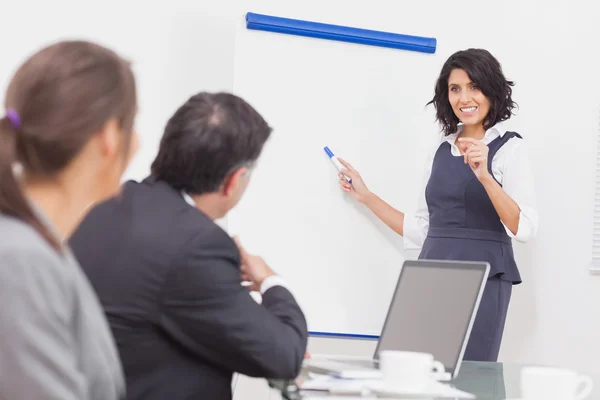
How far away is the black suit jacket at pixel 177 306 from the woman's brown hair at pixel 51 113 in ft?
1.42

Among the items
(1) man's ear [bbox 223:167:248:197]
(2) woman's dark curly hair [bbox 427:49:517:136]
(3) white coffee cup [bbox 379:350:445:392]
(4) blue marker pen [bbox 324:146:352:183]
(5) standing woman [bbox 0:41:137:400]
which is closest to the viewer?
(5) standing woman [bbox 0:41:137:400]

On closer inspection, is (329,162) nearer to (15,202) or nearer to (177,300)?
(177,300)

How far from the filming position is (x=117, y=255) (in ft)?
4.66

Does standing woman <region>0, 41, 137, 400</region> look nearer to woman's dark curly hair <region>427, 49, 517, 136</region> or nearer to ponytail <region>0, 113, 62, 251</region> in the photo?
ponytail <region>0, 113, 62, 251</region>

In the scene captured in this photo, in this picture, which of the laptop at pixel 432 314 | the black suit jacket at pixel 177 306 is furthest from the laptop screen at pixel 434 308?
the black suit jacket at pixel 177 306

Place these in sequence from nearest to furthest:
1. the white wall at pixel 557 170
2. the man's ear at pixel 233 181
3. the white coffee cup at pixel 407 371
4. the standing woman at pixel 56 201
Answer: the standing woman at pixel 56 201 → the white coffee cup at pixel 407 371 → the man's ear at pixel 233 181 → the white wall at pixel 557 170

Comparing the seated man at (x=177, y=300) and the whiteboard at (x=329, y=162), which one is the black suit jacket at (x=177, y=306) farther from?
the whiteboard at (x=329, y=162)

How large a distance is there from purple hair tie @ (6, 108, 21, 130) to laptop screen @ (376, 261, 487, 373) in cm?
104

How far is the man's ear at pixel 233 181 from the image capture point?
5.17 ft

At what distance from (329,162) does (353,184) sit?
115mm

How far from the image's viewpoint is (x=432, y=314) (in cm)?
176

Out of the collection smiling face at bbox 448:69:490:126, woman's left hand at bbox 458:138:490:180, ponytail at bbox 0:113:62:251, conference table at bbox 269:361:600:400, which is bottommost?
conference table at bbox 269:361:600:400

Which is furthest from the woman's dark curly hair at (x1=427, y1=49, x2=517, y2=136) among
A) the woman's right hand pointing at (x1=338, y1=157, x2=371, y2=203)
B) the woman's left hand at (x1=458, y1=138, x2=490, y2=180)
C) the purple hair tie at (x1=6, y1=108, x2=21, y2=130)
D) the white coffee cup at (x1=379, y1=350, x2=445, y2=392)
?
the purple hair tie at (x1=6, y1=108, x2=21, y2=130)

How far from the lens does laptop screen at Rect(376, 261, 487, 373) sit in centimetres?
170
